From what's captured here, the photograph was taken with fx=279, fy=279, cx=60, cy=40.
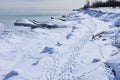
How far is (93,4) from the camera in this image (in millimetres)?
93938

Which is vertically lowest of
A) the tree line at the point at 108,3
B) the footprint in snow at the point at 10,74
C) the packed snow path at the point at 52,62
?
the tree line at the point at 108,3

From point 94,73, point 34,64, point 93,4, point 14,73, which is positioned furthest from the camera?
point 93,4

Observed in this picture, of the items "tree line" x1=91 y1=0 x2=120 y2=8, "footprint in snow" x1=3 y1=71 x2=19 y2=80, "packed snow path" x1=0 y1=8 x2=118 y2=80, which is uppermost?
"footprint in snow" x1=3 y1=71 x2=19 y2=80

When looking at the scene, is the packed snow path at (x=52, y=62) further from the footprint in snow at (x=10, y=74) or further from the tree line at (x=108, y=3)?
the tree line at (x=108, y=3)

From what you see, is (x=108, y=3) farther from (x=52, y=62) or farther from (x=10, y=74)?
(x=10, y=74)

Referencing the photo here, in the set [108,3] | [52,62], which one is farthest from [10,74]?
[108,3]

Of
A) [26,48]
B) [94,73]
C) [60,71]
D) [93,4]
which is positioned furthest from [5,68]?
[93,4]

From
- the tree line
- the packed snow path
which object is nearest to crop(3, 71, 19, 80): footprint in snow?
the packed snow path

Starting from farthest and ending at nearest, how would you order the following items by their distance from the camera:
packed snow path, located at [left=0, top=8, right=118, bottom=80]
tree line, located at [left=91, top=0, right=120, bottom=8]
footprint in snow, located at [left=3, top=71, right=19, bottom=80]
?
tree line, located at [left=91, top=0, right=120, bottom=8]
footprint in snow, located at [left=3, top=71, right=19, bottom=80]
packed snow path, located at [left=0, top=8, right=118, bottom=80]

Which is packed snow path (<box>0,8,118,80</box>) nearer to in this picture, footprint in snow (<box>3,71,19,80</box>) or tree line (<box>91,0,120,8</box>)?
footprint in snow (<box>3,71,19,80</box>)

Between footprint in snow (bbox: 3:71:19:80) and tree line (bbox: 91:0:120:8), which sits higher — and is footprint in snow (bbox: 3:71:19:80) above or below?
above

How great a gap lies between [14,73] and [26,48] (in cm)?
585

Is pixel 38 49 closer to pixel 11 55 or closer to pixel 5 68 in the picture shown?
pixel 11 55

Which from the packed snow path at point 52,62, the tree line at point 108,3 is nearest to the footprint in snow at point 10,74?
the packed snow path at point 52,62
